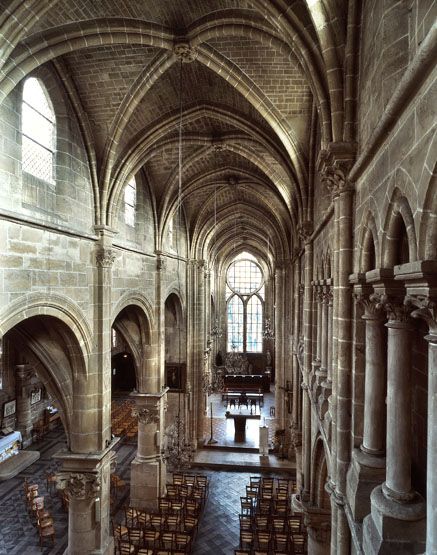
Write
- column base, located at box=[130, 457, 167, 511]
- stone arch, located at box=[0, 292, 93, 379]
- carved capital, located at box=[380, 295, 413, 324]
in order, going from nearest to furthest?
1. carved capital, located at box=[380, 295, 413, 324]
2. stone arch, located at box=[0, 292, 93, 379]
3. column base, located at box=[130, 457, 167, 511]

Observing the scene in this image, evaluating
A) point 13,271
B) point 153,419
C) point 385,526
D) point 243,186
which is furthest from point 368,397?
point 243,186

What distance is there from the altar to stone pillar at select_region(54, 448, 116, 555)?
886 centimetres

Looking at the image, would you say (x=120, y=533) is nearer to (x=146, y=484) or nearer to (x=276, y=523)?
(x=146, y=484)

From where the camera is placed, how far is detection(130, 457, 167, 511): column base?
15.7 meters

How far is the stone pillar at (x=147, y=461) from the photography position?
15.7 metres

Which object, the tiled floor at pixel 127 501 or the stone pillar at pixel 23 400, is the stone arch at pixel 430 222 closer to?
the tiled floor at pixel 127 501

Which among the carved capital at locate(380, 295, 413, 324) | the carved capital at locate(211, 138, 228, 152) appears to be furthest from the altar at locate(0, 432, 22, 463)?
the carved capital at locate(380, 295, 413, 324)

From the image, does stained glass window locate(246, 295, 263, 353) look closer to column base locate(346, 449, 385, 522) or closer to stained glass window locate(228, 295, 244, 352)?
stained glass window locate(228, 295, 244, 352)

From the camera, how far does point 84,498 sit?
10.8 meters

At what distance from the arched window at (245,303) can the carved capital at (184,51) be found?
35045 mm

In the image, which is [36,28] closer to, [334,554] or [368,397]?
[368,397]

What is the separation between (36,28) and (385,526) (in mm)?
9718

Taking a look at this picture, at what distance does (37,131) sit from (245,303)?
36.0 metres

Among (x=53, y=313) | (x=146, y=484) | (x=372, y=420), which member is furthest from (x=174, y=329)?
(x=372, y=420)
